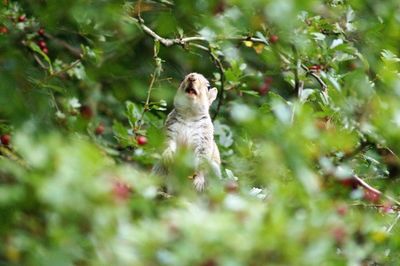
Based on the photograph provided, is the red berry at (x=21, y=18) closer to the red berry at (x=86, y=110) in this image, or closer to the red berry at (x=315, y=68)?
the red berry at (x=86, y=110)

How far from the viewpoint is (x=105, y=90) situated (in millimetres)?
4414

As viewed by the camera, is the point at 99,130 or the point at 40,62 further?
the point at 99,130

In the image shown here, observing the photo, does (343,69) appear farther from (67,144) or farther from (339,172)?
(67,144)

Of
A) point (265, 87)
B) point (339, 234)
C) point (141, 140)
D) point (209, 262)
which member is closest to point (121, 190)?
point (209, 262)

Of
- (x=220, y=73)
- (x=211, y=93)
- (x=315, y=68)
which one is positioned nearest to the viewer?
(x=315, y=68)

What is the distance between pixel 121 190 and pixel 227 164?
214 centimetres

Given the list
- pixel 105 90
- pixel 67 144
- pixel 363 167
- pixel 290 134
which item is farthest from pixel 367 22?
pixel 105 90

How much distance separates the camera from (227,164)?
149 inches

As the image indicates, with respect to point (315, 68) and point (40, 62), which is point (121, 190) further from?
point (40, 62)

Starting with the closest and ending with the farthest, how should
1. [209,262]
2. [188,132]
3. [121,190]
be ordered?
1. [209,262]
2. [121,190]
3. [188,132]

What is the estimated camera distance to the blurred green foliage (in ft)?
5.00

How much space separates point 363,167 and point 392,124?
0.97m

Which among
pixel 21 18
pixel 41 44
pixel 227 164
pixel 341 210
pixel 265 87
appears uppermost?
pixel 341 210

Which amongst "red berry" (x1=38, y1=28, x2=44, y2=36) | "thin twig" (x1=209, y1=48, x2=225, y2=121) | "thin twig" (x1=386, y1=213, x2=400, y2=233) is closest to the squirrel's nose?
"thin twig" (x1=209, y1=48, x2=225, y2=121)
